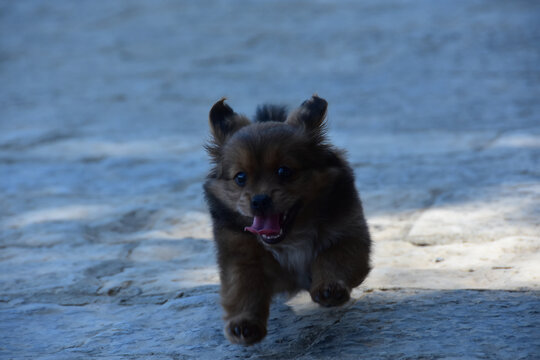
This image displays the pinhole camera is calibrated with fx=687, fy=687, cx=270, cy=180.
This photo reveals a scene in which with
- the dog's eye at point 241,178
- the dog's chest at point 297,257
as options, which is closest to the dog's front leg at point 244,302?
the dog's chest at point 297,257

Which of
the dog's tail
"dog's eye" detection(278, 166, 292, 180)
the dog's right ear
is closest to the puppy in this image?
"dog's eye" detection(278, 166, 292, 180)

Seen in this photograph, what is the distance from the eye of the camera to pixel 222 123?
12.8 feet

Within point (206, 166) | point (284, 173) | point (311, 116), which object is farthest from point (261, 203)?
point (206, 166)

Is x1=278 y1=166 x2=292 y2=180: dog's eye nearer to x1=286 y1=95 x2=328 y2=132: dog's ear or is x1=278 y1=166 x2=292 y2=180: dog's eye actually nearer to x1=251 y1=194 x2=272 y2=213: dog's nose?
x1=251 y1=194 x2=272 y2=213: dog's nose

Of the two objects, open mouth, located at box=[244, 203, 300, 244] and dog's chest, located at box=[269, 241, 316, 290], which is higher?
open mouth, located at box=[244, 203, 300, 244]

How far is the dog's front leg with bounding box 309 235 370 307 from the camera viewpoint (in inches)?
122

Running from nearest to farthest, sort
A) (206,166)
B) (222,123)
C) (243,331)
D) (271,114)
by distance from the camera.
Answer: (243,331), (222,123), (271,114), (206,166)

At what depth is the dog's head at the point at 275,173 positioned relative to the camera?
11.1ft

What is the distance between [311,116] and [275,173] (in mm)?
463

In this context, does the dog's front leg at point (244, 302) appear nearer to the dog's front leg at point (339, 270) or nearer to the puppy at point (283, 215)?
the puppy at point (283, 215)

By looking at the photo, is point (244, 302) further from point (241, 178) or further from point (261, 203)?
point (241, 178)

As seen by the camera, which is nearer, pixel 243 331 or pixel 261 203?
pixel 243 331

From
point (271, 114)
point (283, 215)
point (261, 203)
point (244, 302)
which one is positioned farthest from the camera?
point (271, 114)

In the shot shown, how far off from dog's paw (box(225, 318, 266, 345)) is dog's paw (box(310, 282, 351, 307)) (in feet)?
1.00
